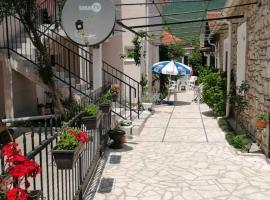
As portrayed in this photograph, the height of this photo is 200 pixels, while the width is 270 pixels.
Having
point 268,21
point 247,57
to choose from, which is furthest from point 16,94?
point 268,21

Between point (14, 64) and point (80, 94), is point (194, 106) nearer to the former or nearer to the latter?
point (80, 94)

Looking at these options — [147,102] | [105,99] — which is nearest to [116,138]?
[105,99]

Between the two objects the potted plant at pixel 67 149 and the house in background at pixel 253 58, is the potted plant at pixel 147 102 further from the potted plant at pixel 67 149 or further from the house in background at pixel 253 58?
the potted plant at pixel 67 149

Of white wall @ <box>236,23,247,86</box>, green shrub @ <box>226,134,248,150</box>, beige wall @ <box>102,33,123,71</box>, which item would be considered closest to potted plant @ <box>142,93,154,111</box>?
beige wall @ <box>102,33,123,71</box>

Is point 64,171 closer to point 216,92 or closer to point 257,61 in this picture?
point 257,61

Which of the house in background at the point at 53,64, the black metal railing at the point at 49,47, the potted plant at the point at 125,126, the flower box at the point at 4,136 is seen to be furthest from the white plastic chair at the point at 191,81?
the flower box at the point at 4,136

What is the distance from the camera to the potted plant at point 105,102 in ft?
26.1

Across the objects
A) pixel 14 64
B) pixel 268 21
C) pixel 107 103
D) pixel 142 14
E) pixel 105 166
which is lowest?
pixel 105 166

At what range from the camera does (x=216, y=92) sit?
12.6m

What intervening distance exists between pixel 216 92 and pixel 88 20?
6.67 m

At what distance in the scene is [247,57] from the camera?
370 inches

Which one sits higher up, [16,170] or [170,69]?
[170,69]

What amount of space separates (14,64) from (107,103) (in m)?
2.95

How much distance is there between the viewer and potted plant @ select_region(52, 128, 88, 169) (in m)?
4.20
